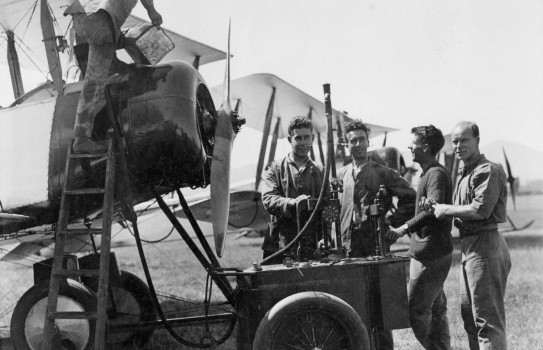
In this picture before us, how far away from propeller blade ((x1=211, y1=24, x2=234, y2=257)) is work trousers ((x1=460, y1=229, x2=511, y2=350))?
1.88 m

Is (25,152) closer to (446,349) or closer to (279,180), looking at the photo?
(279,180)

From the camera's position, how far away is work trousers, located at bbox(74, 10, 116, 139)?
153 inches

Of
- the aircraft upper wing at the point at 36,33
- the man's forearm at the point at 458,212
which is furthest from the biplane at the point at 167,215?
the aircraft upper wing at the point at 36,33

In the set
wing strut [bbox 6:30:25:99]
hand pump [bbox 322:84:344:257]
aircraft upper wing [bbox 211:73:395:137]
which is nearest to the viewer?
hand pump [bbox 322:84:344:257]

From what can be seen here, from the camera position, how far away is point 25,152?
15.3 feet

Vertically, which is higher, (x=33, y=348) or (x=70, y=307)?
(x=70, y=307)

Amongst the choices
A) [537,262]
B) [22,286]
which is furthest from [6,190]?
[537,262]

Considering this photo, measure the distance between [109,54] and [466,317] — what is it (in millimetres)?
3437

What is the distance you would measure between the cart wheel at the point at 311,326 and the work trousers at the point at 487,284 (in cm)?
106

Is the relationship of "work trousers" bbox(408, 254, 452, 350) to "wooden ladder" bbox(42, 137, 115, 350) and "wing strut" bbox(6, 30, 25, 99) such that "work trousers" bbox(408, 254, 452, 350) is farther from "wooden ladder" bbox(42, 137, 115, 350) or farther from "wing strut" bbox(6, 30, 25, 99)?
"wing strut" bbox(6, 30, 25, 99)

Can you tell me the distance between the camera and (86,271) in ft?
12.4

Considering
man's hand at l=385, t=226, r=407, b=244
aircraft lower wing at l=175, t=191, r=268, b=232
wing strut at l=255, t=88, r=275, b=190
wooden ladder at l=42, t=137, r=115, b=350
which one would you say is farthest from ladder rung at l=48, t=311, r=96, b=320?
wing strut at l=255, t=88, r=275, b=190

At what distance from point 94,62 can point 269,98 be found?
11.0m

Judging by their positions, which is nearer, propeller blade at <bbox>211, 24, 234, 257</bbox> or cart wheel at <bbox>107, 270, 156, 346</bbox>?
propeller blade at <bbox>211, 24, 234, 257</bbox>
